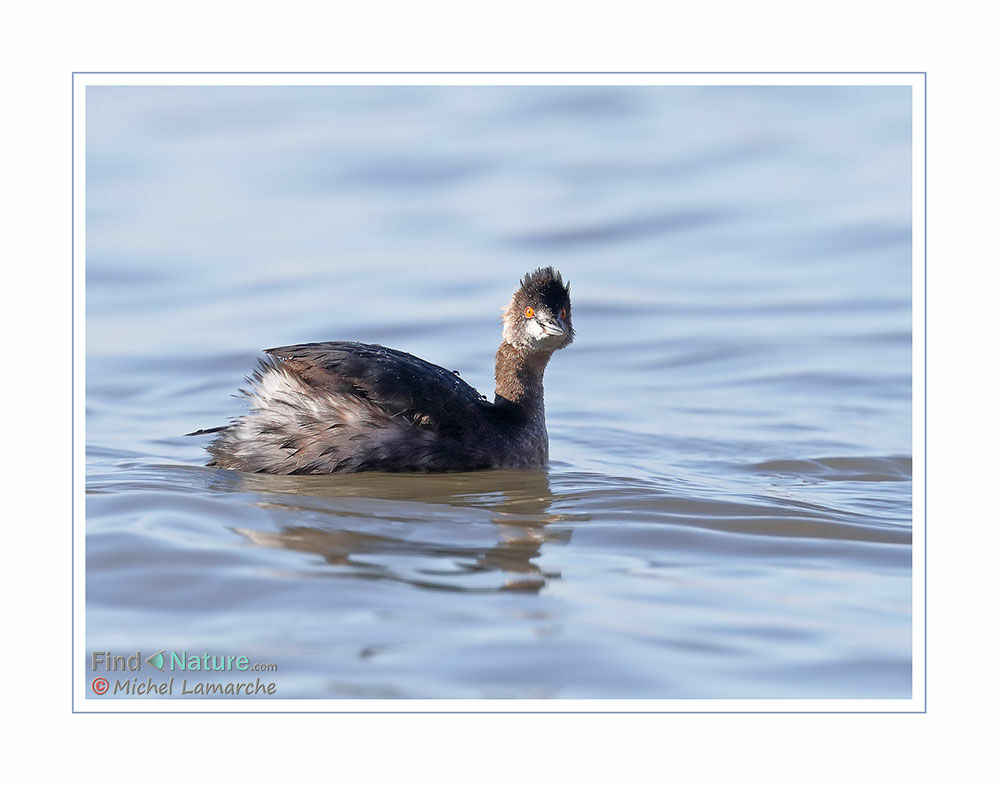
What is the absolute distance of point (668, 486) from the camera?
7160mm

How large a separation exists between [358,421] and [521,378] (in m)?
1.25

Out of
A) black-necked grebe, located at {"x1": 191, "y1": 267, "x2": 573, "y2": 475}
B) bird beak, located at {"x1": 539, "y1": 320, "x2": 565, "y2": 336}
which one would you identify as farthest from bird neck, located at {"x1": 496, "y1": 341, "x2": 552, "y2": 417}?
black-necked grebe, located at {"x1": 191, "y1": 267, "x2": 573, "y2": 475}

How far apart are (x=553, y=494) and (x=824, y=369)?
406cm

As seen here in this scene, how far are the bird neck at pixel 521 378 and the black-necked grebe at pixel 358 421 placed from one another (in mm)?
365

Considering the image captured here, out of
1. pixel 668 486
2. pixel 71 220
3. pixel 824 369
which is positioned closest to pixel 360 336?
pixel 824 369

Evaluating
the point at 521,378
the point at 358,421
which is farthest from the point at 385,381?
the point at 521,378

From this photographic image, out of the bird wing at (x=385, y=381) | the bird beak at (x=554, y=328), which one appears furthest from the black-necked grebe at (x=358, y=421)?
the bird beak at (x=554, y=328)

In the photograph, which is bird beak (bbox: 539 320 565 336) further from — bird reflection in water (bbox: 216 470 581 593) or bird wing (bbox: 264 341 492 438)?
bird reflection in water (bbox: 216 470 581 593)

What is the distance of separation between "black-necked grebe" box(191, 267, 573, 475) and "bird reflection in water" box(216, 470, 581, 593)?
95 millimetres

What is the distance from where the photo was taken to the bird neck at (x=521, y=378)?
802 cm

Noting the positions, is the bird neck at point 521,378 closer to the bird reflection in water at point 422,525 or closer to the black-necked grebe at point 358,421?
the black-necked grebe at point 358,421

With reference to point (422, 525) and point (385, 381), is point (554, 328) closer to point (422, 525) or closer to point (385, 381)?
point (385, 381)

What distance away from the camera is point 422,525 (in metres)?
6.26

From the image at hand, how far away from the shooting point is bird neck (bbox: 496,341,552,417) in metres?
8.02
